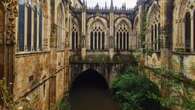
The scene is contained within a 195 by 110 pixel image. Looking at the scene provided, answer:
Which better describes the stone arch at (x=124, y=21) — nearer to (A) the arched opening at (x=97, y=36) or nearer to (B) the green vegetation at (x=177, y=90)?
(A) the arched opening at (x=97, y=36)

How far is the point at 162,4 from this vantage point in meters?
15.8

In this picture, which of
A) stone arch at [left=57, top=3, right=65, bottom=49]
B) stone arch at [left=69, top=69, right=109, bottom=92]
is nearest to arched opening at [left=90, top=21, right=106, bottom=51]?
stone arch at [left=69, top=69, right=109, bottom=92]

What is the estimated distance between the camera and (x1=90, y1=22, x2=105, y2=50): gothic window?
2894 centimetres

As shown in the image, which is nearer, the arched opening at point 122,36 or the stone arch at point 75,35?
the stone arch at point 75,35

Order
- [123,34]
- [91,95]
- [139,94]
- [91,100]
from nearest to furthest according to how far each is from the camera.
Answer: [139,94]
[91,100]
[91,95]
[123,34]

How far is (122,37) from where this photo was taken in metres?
29.2

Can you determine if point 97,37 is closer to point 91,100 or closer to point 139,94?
point 91,100

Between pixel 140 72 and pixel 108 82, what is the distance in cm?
467

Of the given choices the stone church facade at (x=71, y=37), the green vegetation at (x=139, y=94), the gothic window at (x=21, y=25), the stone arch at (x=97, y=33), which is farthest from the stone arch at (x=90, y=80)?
the gothic window at (x=21, y=25)

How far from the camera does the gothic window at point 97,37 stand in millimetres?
28938

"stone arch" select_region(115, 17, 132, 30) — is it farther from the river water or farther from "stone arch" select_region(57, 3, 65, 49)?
"stone arch" select_region(57, 3, 65, 49)

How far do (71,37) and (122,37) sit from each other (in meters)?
5.95

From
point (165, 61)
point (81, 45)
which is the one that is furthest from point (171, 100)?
point (81, 45)

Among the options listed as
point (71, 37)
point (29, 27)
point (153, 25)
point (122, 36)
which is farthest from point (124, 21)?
point (29, 27)
